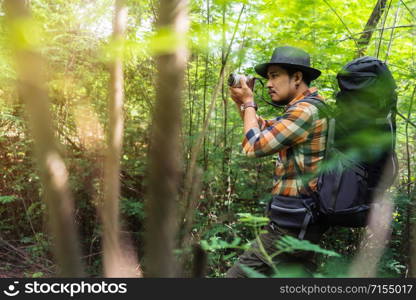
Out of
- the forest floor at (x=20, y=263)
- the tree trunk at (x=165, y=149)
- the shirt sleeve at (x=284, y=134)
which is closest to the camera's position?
the tree trunk at (x=165, y=149)

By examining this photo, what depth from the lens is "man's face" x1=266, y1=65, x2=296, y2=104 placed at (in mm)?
2252

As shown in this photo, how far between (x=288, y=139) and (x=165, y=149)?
1521 millimetres

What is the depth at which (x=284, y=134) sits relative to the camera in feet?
6.55

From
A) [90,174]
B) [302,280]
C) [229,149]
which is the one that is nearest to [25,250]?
[90,174]

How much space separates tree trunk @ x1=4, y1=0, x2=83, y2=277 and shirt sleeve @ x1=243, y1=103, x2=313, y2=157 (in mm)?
1400

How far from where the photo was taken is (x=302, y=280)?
4.44ft

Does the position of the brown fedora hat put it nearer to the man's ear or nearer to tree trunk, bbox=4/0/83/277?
the man's ear

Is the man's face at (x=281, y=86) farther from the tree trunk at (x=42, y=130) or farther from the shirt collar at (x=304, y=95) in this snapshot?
the tree trunk at (x=42, y=130)

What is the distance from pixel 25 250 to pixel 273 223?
17.5ft

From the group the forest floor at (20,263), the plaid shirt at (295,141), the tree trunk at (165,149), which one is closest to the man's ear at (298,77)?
the plaid shirt at (295,141)

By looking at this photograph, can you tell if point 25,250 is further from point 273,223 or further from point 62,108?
point 273,223

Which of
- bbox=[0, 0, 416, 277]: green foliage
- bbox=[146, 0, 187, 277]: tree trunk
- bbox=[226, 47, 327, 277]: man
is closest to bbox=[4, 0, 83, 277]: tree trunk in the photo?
bbox=[146, 0, 187, 277]: tree trunk

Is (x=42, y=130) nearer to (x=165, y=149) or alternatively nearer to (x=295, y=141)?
(x=165, y=149)

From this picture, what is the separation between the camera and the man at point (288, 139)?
2.02 meters
